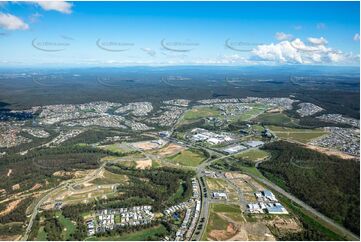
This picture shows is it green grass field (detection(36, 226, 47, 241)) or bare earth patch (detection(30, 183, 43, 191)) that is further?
bare earth patch (detection(30, 183, 43, 191))

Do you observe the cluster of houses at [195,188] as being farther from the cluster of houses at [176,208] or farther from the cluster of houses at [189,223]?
the cluster of houses at [176,208]

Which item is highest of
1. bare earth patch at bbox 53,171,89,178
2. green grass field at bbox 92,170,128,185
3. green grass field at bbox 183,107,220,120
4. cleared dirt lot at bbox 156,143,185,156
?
cleared dirt lot at bbox 156,143,185,156

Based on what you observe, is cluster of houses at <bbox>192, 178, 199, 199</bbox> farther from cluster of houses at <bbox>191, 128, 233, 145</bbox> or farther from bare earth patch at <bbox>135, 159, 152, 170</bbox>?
cluster of houses at <bbox>191, 128, 233, 145</bbox>

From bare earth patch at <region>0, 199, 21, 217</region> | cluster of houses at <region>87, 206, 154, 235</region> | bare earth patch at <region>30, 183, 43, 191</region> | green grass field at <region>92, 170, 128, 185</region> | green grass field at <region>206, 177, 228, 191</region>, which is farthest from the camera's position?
green grass field at <region>92, 170, 128, 185</region>

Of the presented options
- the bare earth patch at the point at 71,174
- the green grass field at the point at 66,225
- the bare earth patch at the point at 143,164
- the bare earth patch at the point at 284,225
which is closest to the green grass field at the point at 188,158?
the bare earth patch at the point at 143,164

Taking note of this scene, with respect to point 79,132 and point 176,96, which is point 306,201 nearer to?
point 79,132

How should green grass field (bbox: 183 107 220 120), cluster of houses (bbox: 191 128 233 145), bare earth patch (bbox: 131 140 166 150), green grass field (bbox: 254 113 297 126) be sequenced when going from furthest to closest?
green grass field (bbox: 183 107 220 120), green grass field (bbox: 254 113 297 126), cluster of houses (bbox: 191 128 233 145), bare earth patch (bbox: 131 140 166 150)

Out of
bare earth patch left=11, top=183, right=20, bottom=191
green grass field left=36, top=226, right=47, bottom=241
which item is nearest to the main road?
green grass field left=36, top=226, right=47, bottom=241

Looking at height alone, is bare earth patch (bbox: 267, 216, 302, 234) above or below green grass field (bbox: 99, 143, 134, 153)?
below
